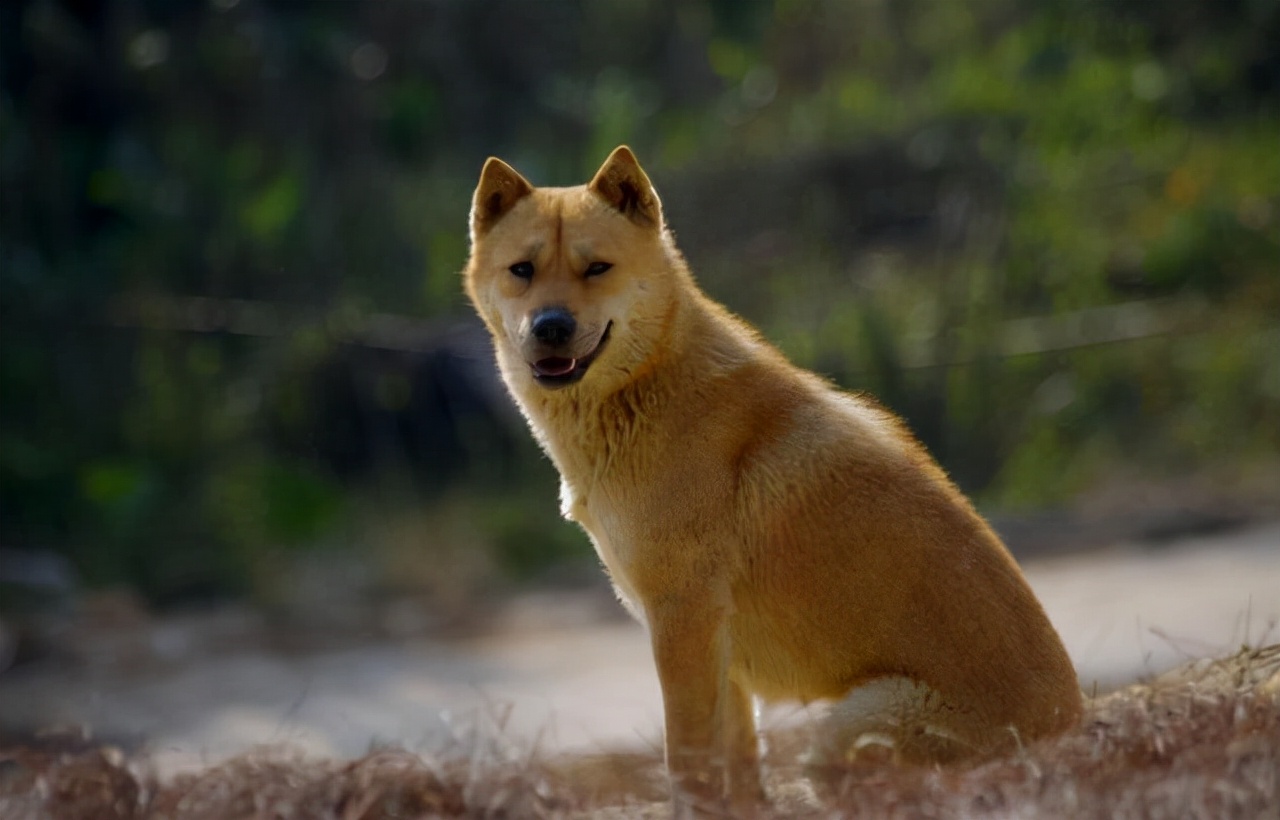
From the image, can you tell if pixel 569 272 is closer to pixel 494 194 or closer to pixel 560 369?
pixel 560 369

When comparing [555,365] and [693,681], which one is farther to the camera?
[555,365]

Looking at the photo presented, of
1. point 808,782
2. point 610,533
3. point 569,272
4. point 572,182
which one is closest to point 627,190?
point 569,272

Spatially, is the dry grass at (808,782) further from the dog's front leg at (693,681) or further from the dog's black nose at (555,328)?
the dog's black nose at (555,328)

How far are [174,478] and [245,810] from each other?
23.5ft

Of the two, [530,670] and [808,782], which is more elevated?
[530,670]

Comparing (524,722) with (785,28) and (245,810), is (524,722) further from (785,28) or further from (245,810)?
(785,28)

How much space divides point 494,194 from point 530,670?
388 cm

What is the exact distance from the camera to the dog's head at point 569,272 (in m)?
3.89

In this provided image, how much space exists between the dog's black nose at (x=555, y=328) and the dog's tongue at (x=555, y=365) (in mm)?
58

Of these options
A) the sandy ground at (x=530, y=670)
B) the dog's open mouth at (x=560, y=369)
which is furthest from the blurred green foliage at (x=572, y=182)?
the dog's open mouth at (x=560, y=369)

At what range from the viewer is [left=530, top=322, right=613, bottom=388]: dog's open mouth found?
3.88 m

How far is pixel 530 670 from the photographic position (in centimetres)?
758

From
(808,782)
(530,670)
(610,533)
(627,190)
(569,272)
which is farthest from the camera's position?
→ (530,670)

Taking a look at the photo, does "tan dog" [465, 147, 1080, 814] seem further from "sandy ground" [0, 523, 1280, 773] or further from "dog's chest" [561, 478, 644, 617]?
"sandy ground" [0, 523, 1280, 773]
